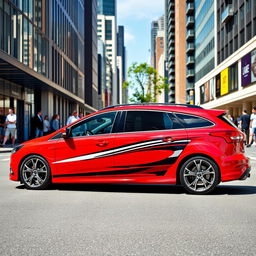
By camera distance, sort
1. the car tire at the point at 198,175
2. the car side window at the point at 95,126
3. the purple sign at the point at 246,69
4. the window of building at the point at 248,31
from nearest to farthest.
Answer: the car tire at the point at 198,175, the car side window at the point at 95,126, the purple sign at the point at 246,69, the window of building at the point at 248,31

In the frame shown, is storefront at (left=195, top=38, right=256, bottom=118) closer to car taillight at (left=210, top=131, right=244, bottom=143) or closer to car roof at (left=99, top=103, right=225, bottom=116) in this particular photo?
car roof at (left=99, top=103, right=225, bottom=116)

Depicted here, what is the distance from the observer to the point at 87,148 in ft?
26.0

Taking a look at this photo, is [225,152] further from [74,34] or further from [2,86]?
[74,34]

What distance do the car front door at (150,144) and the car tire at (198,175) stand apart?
0.86ft

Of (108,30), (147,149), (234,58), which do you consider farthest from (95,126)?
(108,30)

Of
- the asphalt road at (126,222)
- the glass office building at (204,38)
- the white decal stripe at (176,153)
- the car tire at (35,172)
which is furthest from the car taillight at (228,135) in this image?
the glass office building at (204,38)

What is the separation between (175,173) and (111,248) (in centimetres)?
359

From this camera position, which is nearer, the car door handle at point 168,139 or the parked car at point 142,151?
the parked car at point 142,151

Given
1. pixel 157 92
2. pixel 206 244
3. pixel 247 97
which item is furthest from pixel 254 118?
pixel 157 92

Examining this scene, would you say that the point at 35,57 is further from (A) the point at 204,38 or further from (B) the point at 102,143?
(A) the point at 204,38

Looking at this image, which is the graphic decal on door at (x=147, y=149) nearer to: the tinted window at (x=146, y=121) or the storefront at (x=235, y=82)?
the tinted window at (x=146, y=121)

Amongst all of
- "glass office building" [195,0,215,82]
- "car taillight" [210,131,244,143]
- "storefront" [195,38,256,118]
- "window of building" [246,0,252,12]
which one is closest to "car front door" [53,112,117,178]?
"car taillight" [210,131,244,143]

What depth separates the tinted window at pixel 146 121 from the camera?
777cm

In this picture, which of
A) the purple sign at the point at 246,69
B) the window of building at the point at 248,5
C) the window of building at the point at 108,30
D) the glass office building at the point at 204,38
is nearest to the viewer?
the purple sign at the point at 246,69
